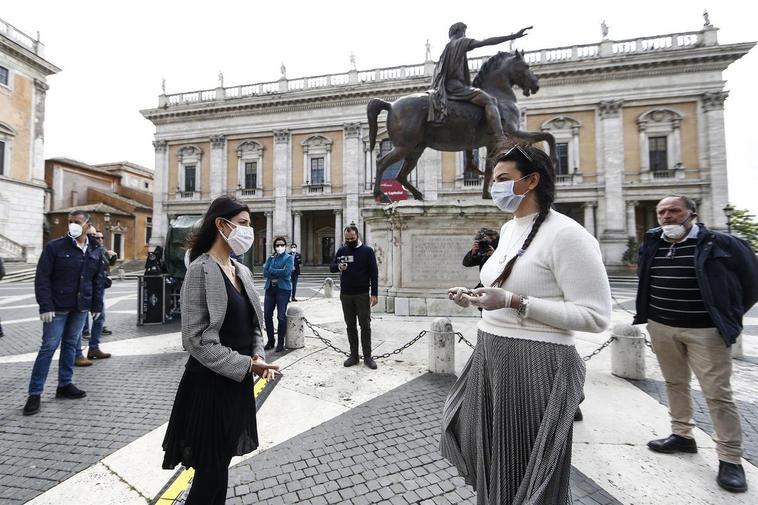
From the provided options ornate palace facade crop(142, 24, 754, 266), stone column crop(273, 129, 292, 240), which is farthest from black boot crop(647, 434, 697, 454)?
stone column crop(273, 129, 292, 240)

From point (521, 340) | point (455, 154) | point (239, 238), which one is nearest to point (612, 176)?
point (455, 154)

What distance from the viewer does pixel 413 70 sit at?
1142 inches

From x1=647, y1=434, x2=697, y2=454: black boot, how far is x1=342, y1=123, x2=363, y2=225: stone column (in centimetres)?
2747

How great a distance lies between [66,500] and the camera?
7.37 ft

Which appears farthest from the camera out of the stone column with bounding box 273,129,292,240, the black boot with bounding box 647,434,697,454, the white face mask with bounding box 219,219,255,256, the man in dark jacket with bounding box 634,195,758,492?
the stone column with bounding box 273,129,292,240

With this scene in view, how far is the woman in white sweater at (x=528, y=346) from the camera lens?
1431mm

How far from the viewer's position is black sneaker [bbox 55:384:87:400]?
3.88 m

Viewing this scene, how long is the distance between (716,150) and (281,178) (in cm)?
3192

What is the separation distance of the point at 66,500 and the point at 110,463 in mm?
385

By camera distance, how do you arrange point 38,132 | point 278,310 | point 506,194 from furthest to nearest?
point 38,132, point 278,310, point 506,194

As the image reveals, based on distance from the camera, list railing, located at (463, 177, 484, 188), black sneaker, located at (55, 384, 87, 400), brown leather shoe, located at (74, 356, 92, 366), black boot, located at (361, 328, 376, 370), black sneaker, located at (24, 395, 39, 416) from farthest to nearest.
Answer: railing, located at (463, 177, 484, 188)
brown leather shoe, located at (74, 356, 92, 366)
black boot, located at (361, 328, 376, 370)
black sneaker, located at (55, 384, 87, 400)
black sneaker, located at (24, 395, 39, 416)

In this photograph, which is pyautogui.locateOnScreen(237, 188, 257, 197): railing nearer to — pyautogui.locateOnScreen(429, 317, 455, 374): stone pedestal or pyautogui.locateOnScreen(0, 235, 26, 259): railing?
pyautogui.locateOnScreen(0, 235, 26, 259): railing

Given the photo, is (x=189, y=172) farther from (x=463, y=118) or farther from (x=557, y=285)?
(x=557, y=285)

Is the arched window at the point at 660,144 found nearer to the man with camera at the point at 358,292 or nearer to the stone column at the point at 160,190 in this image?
the man with camera at the point at 358,292
